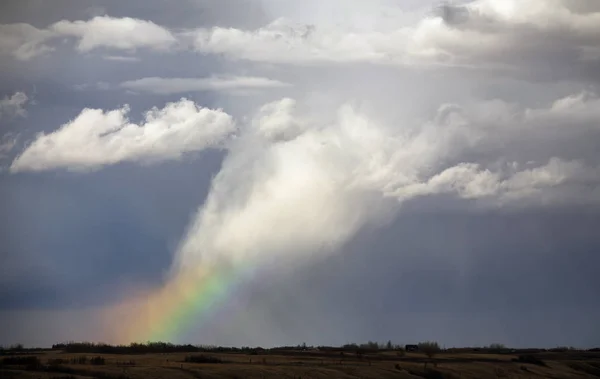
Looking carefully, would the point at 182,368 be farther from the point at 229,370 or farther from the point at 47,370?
the point at 47,370

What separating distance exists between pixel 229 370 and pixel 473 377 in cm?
4491

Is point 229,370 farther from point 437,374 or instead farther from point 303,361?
point 437,374

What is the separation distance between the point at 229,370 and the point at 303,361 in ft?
90.1

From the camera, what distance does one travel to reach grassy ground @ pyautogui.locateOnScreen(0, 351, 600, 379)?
374 ft

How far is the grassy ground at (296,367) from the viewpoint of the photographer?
4486 inches

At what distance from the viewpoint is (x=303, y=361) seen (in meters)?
150

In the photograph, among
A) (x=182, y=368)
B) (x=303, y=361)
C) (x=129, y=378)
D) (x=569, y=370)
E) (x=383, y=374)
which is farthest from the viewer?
(x=569, y=370)

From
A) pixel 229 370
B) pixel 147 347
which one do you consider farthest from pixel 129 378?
pixel 147 347

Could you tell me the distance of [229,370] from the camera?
12469cm

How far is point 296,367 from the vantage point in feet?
437

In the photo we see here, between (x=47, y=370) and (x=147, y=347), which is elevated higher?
(x=147, y=347)

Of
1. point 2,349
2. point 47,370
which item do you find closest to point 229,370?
point 47,370

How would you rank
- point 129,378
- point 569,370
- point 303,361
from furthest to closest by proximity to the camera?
1. point 569,370
2. point 303,361
3. point 129,378

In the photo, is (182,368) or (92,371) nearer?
(92,371)
